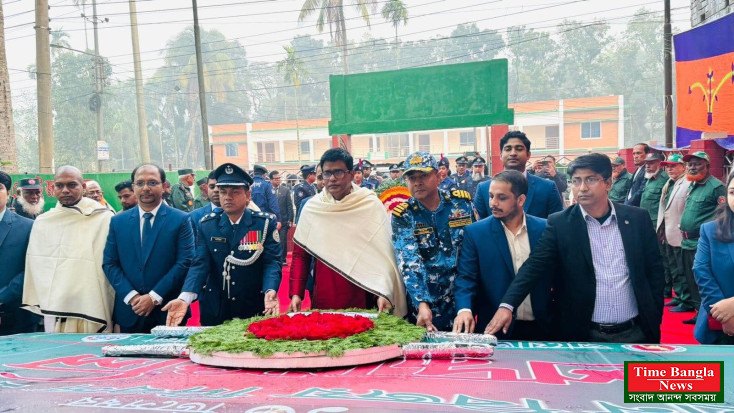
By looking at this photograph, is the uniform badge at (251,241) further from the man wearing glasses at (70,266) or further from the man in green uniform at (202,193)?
the man in green uniform at (202,193)

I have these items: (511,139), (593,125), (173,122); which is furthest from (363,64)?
(511,139)

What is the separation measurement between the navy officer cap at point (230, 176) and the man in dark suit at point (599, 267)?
6.05 ft

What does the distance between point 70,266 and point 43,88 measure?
34.5 feet

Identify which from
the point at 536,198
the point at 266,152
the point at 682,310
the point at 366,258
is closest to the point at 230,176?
the point at 366,258

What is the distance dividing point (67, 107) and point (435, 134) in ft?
81.0

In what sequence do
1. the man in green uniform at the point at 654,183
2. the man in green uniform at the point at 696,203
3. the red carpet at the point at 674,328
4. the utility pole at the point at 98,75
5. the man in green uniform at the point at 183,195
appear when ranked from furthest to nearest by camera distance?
the utility pole at the point at 98,75
the man in green uniform at the point at 183,195
the man in green uniform at the point at 654,183
the man in green uniform at the point at 696,203
the red carpet at the point at 674,328

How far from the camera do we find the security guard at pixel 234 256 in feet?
13.9

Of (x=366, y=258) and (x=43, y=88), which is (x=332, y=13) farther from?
(x=366, y=258)

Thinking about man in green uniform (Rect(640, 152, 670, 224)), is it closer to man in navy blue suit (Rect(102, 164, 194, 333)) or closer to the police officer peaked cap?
the police officer peaked cap

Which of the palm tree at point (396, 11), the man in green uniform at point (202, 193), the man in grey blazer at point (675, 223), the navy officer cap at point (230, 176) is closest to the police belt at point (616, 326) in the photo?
the navy officer cap at point (230, 176)

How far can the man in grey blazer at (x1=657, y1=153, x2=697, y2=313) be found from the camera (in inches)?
297

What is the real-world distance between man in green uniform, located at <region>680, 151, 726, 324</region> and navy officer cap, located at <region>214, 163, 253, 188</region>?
16.4 feet

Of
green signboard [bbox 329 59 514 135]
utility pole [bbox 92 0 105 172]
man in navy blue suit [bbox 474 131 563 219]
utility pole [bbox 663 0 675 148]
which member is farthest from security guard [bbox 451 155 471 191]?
utility pole [bbox 92 0 105 172]
